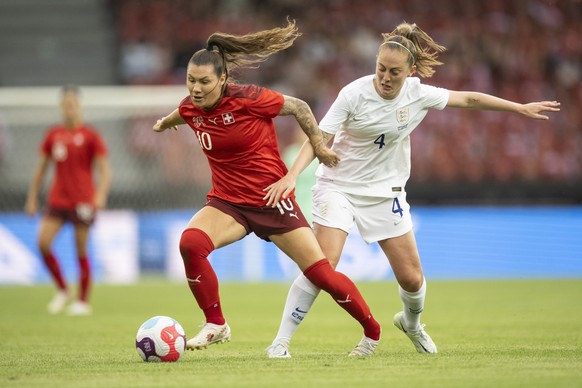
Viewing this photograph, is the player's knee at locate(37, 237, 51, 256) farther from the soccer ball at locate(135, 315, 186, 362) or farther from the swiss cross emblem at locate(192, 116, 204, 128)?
the swiss cross emblem at locate(192, 116, 204, 128)

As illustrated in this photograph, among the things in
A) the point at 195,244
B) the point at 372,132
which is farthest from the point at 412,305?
the point at 195,244

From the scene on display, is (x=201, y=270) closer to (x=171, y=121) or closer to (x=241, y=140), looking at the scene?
(x=241, y=140)

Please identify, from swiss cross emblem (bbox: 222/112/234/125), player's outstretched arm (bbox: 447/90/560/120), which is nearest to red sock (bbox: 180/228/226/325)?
swiss cross emblem (bbox: 222/112/234/125)

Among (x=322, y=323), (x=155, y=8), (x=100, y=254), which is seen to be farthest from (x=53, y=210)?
(x=155, y=8)

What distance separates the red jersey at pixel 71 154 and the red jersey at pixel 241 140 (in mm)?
5773

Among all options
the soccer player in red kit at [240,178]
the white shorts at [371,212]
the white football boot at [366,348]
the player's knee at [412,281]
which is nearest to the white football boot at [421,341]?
the player's knee at [412,281]

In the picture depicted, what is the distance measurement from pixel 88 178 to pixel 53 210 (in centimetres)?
61

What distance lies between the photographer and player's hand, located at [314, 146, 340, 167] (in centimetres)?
718

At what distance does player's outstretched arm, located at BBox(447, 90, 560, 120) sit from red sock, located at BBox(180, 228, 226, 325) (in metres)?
2.13

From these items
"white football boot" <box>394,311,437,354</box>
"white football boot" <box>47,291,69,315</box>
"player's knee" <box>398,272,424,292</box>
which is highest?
"player's knee" <box>398,272,424,292</box>

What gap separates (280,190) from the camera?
23.3ft

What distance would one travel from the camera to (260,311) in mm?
12375

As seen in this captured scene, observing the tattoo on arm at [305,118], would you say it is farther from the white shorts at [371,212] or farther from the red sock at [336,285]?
the red sock at [336,285]

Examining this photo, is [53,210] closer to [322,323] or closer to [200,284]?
[322,323]
